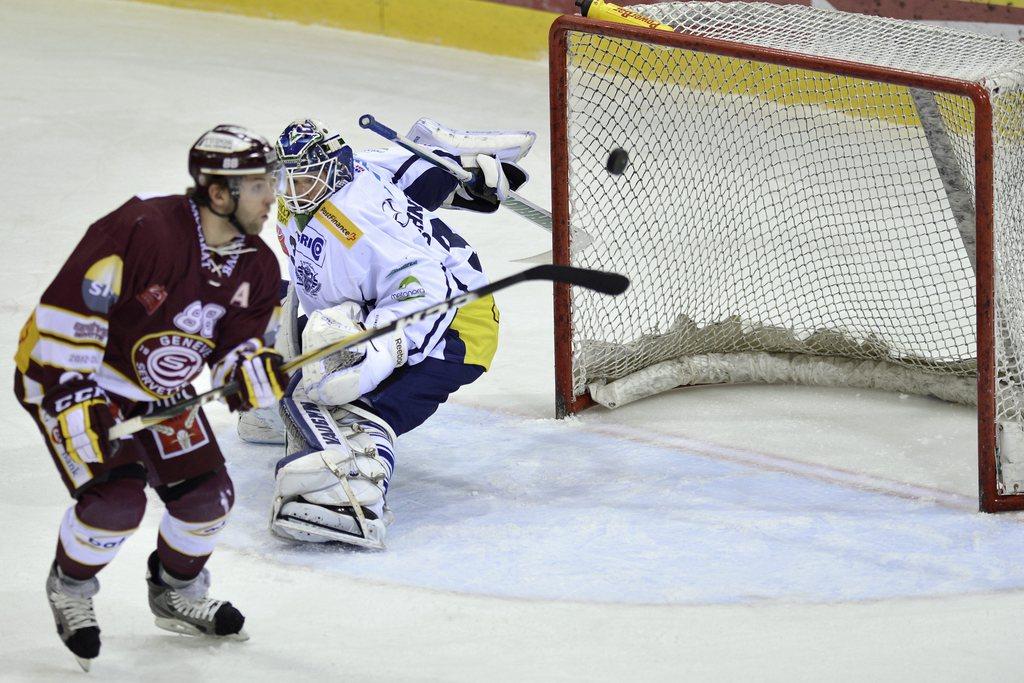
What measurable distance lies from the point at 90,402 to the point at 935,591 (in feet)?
6.37

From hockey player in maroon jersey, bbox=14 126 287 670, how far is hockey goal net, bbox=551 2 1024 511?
5.08 feet

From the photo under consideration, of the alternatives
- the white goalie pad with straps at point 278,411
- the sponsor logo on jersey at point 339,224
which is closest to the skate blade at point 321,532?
the white goalie pad with straps at point 278,411

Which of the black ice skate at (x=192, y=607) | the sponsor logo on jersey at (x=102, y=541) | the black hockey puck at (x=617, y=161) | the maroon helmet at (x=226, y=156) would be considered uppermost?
the maroon helmet at (x=226, y=156)

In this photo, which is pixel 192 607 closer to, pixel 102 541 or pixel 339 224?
pixel 102 541

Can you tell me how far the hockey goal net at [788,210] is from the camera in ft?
13.1

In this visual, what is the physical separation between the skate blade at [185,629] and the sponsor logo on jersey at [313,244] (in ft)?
3.76

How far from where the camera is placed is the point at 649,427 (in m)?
4.73

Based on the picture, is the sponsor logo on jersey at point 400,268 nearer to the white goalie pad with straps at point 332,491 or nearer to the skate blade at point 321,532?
the white goalie pad with straps at point 332,491

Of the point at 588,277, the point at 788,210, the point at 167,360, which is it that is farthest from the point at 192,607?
the point at 788,210

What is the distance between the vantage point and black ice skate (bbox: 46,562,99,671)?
3.00 metres

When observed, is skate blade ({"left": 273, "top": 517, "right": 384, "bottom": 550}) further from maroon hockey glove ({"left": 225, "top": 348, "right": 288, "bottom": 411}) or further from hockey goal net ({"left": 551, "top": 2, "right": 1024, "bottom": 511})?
hockey goal net ({"left": 551, "top": 2, "right": 1024, "bottom": 511})

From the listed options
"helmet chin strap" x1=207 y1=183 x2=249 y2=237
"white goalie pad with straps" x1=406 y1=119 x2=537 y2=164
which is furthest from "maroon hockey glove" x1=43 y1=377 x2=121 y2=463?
"white goalie pad with straps" x1=406 y1=119 x2=537 y2=164

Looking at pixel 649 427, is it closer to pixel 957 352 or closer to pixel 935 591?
pixel 957 352

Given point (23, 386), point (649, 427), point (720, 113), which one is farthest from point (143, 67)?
point (23, 386)
